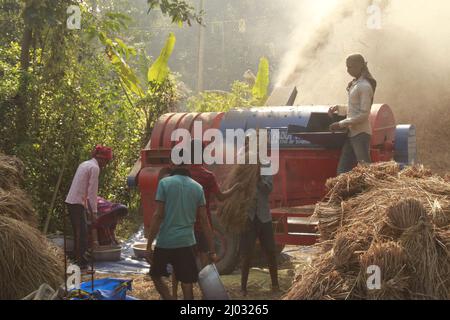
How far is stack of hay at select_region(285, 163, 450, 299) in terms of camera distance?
5633mm

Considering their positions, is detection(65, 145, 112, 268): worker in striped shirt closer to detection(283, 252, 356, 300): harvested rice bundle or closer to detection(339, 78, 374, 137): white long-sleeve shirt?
detection(339, 78, 374, 137): white long-sleeve shirt

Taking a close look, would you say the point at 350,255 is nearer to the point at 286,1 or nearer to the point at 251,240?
the point at 251,240

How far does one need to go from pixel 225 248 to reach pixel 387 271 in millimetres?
4321

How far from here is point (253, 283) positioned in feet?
30.2

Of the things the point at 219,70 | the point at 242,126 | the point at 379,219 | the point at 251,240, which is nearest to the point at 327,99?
the point at 242,126

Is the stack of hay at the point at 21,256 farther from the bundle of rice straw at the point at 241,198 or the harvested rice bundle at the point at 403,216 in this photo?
the harvested rice bundle at the point at 403,216

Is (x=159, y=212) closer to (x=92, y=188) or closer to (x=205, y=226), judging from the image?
(x=205, y=226)

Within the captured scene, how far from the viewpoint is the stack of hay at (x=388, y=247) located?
5633 millimetres

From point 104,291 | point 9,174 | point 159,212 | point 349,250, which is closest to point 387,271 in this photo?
point 349,250

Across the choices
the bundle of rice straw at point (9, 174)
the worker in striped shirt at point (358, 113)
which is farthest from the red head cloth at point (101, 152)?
the worker in striped shirt at point (358, 113)

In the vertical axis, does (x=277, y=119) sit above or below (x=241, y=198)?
above

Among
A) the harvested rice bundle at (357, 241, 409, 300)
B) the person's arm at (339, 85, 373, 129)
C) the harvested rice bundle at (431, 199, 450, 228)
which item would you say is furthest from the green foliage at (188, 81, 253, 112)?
the harvested rice bundle at (357, 241, 409, 300)

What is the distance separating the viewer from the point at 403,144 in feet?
31.4

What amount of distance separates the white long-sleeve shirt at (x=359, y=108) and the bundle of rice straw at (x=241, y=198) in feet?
4.17
